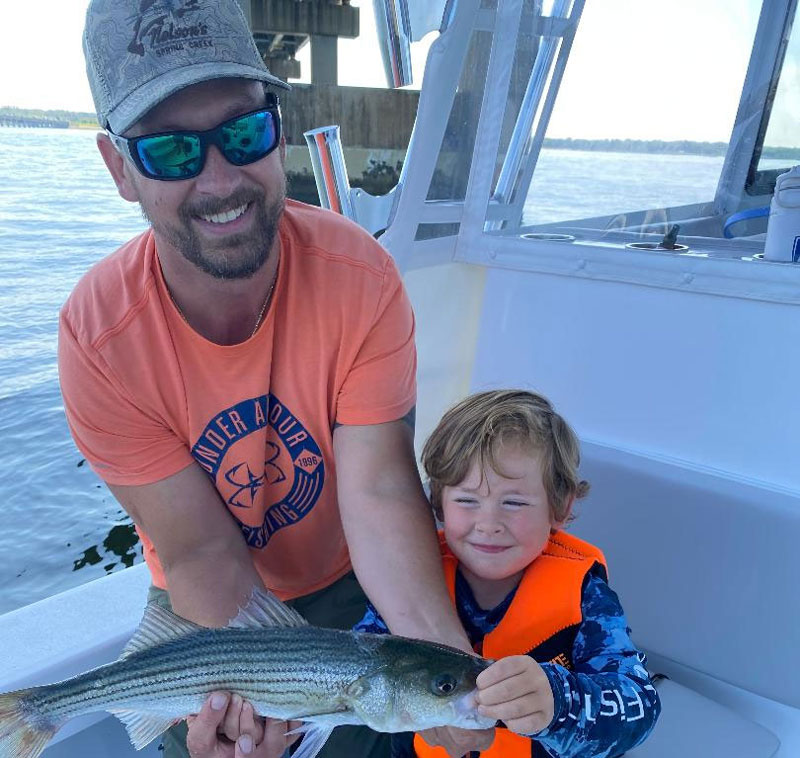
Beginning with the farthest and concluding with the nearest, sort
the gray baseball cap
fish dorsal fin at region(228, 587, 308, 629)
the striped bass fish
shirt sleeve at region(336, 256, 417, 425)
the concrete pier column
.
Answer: the concrete pier column
shirt sleeve at region(336, 256, 417, 425)
the gray baseball cap
fish dorsal fin at region(228, 587, 308, 629)
the striped bass fish

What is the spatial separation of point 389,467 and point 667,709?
134cm

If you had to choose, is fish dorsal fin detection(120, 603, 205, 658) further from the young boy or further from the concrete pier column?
the concrete pier column

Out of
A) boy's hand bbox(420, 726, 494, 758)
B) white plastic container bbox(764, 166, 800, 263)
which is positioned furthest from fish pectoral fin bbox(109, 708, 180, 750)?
white plastic container bbox(764, 166, 800, 263)

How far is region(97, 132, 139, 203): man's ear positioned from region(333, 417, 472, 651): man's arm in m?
0.95

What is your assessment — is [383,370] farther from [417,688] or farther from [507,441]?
[417,688]

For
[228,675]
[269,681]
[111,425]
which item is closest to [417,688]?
[269,681]

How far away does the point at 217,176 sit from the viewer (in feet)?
6.85

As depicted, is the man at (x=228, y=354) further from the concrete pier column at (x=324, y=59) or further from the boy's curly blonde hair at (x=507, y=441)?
the concrete pier column at (x=324, y=59)

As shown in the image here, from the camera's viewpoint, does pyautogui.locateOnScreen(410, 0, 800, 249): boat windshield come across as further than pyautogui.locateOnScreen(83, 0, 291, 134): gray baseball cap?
Yes

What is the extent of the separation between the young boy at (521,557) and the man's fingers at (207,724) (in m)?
0.54

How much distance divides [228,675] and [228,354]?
3.05ft

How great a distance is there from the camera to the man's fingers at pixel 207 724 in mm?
1783

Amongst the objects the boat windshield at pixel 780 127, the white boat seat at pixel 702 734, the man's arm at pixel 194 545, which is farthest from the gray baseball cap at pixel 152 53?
the boat windshield at pixel 780 127

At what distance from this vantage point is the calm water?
3.70 m
